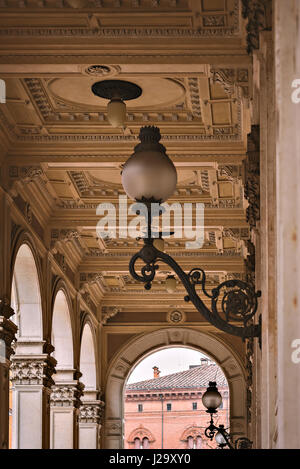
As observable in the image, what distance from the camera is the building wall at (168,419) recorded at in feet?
154

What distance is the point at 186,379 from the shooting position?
49.2 metres

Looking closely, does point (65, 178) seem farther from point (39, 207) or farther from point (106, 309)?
point (106, 309)

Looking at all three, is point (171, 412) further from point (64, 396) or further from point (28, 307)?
point (28, 307)

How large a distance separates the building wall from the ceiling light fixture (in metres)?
36.5

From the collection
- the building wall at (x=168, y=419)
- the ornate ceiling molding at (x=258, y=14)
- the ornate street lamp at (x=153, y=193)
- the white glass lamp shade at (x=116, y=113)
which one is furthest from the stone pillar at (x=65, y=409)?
the building wall at (x=168, y=419)

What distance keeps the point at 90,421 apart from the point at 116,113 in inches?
554

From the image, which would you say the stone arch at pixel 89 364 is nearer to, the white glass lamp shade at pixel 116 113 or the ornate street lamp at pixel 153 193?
the white glass lamp shade at pixel 116 113

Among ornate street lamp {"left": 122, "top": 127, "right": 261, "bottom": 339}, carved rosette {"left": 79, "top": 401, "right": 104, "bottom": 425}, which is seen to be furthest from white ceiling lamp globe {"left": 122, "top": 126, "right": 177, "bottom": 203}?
carved rosette {"left": 79, "top": 401, "right": 104, "bottom": 425}

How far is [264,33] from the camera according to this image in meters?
5.61

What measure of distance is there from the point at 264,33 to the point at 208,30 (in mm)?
4222

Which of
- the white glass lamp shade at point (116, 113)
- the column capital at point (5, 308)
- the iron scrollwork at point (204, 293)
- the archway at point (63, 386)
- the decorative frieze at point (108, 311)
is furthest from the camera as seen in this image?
the decorative frieze at point (108, 311)

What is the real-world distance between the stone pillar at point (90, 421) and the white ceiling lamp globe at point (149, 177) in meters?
19.4

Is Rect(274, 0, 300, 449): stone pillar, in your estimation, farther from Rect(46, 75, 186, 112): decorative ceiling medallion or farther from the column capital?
the column capital

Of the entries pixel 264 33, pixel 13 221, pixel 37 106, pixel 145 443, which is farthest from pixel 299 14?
pixel 145 443
